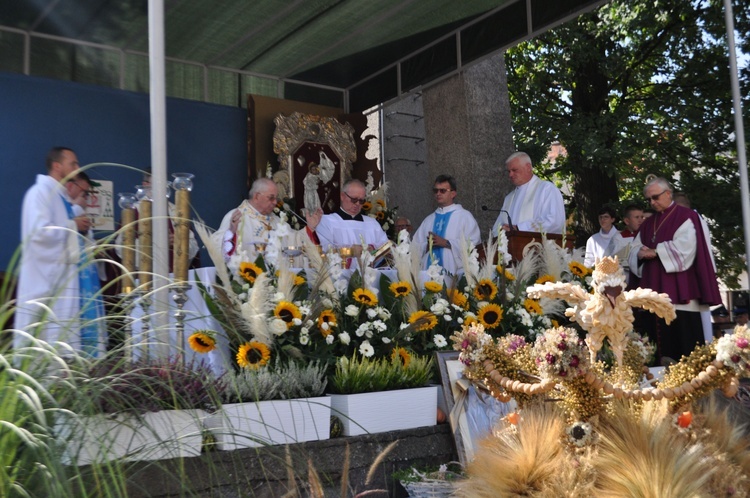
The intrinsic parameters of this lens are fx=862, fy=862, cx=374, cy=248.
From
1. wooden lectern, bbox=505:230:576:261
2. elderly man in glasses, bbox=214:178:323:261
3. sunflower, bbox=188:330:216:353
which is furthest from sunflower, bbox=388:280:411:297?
wooden lectern, bbox=505:230:576:261

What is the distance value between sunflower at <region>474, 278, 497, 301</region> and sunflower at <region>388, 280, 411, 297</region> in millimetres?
579

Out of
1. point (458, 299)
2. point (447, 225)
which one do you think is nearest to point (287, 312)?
point (458, 299)

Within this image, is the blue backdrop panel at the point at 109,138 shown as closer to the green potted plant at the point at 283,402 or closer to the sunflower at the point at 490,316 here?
the sunflower at the point at 490,316

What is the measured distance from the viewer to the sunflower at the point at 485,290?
583 cm

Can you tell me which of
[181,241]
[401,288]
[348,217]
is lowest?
[401,288]

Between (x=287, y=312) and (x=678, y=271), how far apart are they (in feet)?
12.1

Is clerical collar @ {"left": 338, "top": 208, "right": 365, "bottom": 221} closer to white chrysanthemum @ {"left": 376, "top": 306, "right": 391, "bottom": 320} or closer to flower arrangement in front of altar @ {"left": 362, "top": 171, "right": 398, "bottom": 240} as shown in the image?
flower arrangement in front of altar @ {"left": 362, "top": 171, "right": 398, "bottom": 240}

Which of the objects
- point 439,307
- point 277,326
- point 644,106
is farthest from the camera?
point 644,106

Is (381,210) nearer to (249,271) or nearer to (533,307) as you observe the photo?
(533,307)

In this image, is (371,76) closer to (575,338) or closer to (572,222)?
(572,222)

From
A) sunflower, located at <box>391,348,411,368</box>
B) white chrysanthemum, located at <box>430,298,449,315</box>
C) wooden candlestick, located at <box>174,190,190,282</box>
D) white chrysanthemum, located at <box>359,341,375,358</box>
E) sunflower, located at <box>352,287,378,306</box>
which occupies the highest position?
wooden candlestick, located at <box>174,190,190,282</box>

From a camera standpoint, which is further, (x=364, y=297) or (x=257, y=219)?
(x=257, y=219)

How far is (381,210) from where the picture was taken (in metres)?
10.7

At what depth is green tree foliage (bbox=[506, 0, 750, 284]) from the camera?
12.9 metres
